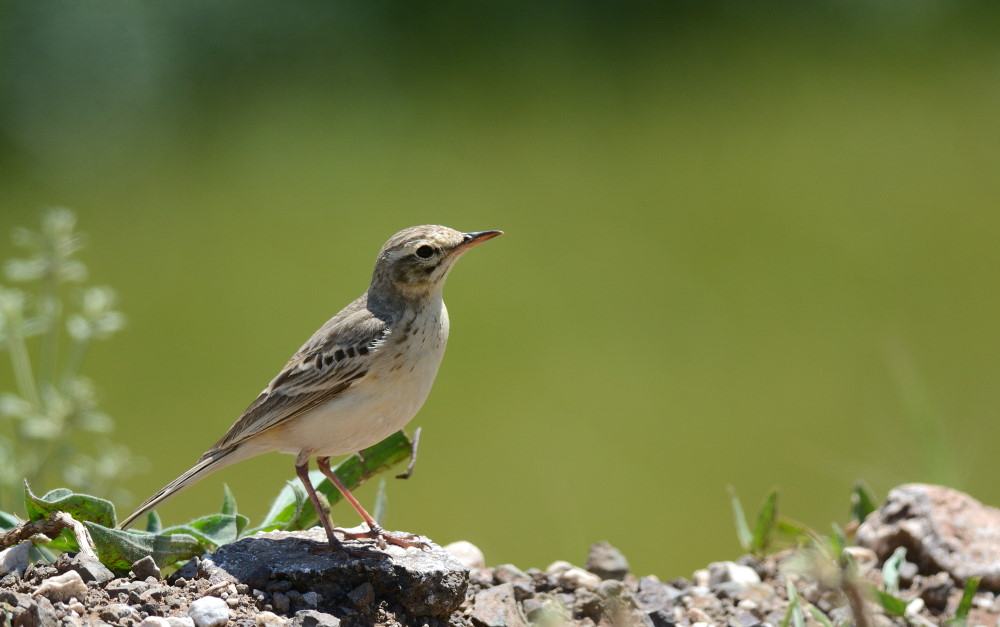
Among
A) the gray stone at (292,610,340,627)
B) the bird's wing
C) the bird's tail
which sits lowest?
the gray stone at (292,610,340,627)

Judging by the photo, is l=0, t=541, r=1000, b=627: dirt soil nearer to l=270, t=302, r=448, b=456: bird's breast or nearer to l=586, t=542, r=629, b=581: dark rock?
l=586, t=542, r=629, b=581: dark rock

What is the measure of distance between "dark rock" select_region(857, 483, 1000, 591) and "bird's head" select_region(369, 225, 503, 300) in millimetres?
1390

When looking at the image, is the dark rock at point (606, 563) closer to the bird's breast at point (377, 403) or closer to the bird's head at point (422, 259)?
the bird's breast at point (377, 403)

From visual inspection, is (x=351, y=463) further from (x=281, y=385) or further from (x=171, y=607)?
(x=171, y=607)

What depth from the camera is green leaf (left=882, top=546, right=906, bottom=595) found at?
115 inches

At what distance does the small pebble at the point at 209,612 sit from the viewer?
7.16ft

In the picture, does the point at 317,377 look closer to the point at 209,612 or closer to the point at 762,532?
the point at 209,612

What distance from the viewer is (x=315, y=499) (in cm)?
273

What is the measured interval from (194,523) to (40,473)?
81 centimetres

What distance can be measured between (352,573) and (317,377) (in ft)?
1.93

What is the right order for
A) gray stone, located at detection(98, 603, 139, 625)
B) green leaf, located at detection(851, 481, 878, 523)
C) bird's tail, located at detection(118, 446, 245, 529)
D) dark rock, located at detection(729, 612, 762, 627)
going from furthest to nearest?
green leaf, located at detection(851, 481, 878, 523)
dark rock, located at detection(729, 612, 762, 627)
bird's tail, located at detection(118, 446, 245, 529)
gray stone, located at detection(98, 603, 139, 625)

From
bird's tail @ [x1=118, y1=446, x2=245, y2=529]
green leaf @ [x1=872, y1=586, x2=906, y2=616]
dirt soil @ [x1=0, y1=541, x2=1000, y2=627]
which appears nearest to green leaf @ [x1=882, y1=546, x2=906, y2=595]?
dirt soil @ [x1=0, y1=541, x2=1000, y2=627]

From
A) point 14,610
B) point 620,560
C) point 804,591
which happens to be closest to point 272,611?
point 14,610

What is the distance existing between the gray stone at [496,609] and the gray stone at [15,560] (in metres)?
0.96
